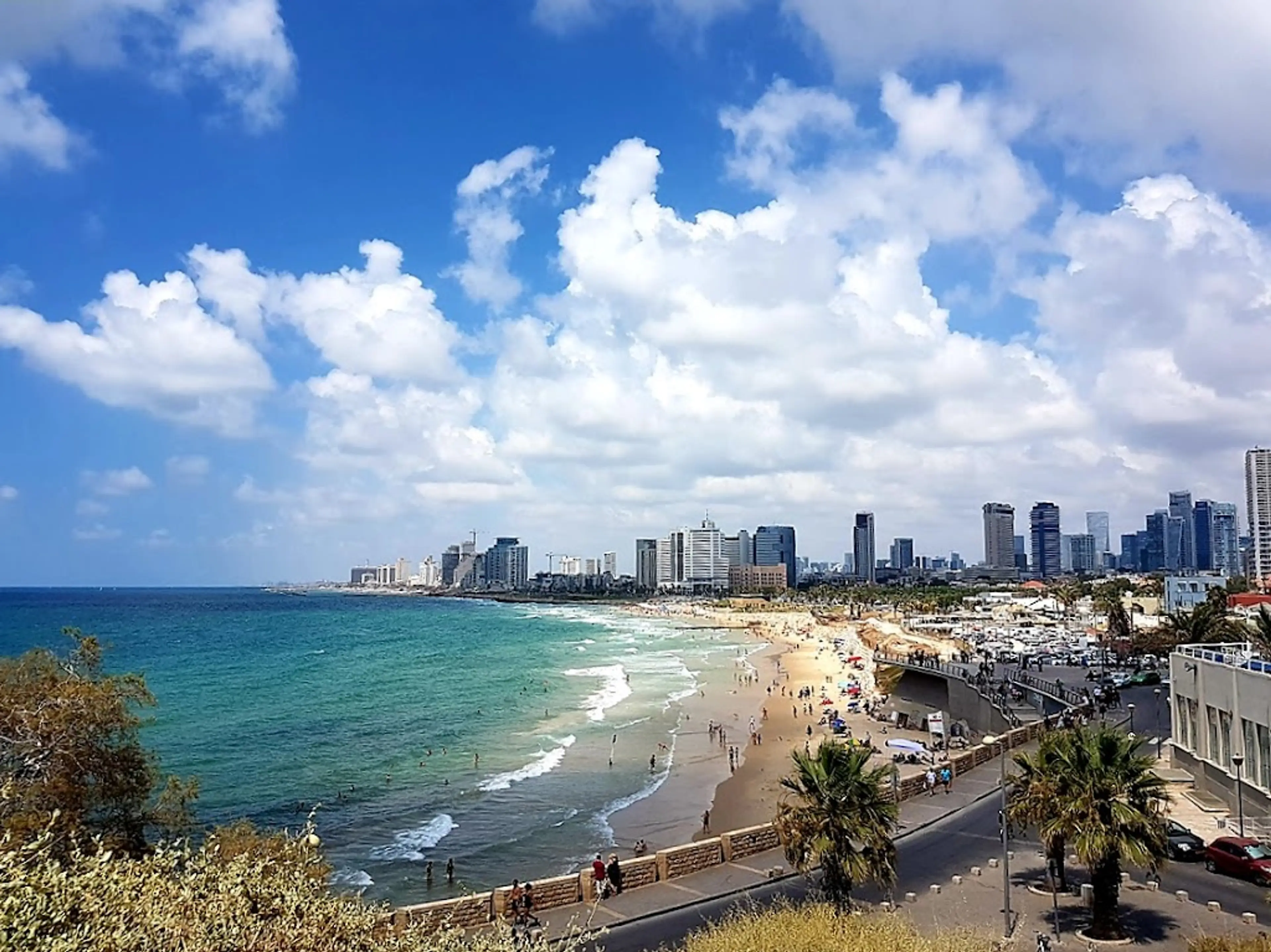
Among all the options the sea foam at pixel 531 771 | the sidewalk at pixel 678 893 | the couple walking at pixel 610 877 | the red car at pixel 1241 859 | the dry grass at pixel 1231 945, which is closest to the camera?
the dry grass at pixel 1231 945

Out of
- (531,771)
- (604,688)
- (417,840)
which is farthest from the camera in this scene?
(604,688)

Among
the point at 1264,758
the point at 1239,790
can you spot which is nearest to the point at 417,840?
the point at 1239,790

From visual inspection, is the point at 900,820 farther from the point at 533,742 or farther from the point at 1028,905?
the point at 533,742

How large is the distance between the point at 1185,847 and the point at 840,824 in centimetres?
1152

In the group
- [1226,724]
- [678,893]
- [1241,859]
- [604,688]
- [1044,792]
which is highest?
[1044,792]

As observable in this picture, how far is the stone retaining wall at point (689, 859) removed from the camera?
22.1 m

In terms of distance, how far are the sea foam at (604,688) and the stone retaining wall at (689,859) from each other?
39.0 metres

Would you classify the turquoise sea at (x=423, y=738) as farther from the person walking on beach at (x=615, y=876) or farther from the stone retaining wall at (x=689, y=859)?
the person walking on beach at (x=615, y=876)

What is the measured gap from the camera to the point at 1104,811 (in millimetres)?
17531

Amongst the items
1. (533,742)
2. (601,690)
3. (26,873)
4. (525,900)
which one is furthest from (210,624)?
(26,873)

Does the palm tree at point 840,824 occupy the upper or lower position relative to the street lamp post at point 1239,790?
upper

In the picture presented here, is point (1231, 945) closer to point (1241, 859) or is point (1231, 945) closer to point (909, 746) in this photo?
point (1241, 859)

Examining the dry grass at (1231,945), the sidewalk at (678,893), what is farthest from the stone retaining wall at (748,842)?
the dry grass at (1231,945)

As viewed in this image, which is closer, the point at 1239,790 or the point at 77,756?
the point at 77,756
